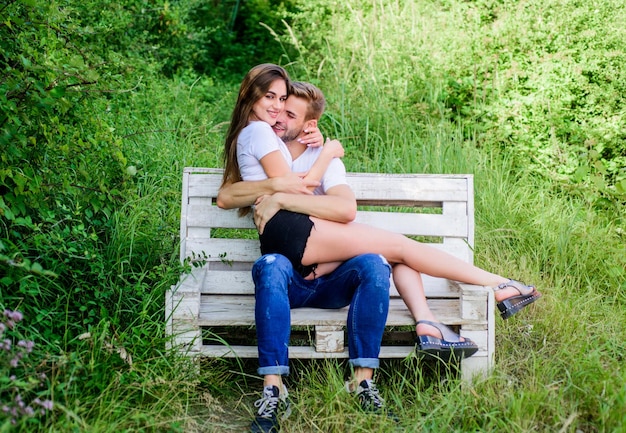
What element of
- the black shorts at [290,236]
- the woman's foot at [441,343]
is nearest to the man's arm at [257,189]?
the black shorts at [290,236]

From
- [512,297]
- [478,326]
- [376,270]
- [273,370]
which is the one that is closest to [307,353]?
[273,370]

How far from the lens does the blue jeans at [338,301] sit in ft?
8.91

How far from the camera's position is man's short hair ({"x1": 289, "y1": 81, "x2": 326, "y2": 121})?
335cm

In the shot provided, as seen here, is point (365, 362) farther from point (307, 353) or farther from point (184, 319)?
point (184, 319)

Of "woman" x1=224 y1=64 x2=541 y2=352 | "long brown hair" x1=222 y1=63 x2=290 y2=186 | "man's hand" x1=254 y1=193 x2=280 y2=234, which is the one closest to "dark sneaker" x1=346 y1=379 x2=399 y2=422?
"woman" x1=224 y1=64 x2=541 y2=352

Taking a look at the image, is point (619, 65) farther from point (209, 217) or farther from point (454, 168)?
point (209, 217)

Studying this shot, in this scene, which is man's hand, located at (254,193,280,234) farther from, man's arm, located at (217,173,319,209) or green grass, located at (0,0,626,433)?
green grass, located at (0,0,626,433)

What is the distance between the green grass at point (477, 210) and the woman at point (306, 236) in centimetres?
41

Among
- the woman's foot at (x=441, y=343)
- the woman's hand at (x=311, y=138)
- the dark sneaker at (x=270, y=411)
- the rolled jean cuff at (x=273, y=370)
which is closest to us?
the dark sneaker at (x=270, y=411)

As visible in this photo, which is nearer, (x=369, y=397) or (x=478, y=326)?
(x=369, y=397)

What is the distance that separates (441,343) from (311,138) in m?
1.17

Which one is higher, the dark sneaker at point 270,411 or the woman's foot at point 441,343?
the woman's foot at point 441,343

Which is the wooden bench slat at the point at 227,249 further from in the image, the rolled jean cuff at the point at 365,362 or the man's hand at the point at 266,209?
the rolled jean cuff at the point at 365,362

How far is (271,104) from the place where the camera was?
328 centimetres
